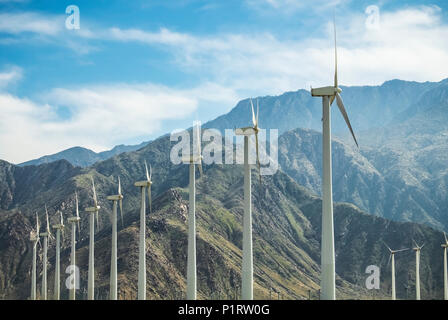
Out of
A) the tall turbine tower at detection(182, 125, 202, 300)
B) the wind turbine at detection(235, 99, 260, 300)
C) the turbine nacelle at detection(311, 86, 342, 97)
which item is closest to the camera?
the turbine nacelle at detection(311, 86, 342, 97)

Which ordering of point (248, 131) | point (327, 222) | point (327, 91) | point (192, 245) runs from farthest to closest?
point (192, 245), point (248, 131), point (327, 91), point (327, 222)

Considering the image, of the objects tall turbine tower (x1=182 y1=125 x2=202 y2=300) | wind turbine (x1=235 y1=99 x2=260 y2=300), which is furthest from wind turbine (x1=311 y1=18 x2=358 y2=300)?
tall turbine tower (x1=182 y1=125 x2=202 y2=300)

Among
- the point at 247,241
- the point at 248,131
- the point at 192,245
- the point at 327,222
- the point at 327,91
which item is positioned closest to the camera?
the point at 327,222

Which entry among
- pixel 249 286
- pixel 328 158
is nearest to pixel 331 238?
pixel 328 158

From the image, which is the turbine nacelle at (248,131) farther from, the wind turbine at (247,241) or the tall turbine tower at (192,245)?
the tall turbine tower at (192,245)

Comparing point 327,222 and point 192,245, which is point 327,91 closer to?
point 327,222

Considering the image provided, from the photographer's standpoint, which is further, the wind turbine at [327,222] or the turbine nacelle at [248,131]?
the turbine nacelle at [248,131]

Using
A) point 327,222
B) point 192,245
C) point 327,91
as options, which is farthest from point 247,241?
point 327,91

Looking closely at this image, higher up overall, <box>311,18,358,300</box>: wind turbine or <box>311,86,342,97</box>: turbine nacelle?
<box>311,86,342,97</box>: turbine nacelle

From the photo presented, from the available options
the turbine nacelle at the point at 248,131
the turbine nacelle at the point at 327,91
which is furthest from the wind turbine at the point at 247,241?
the turbine nacelle at the point at 327,91

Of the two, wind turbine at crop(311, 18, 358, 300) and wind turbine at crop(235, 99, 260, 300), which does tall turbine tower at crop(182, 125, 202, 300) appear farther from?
wind turbine at crop(311, 18, 358, 300)
